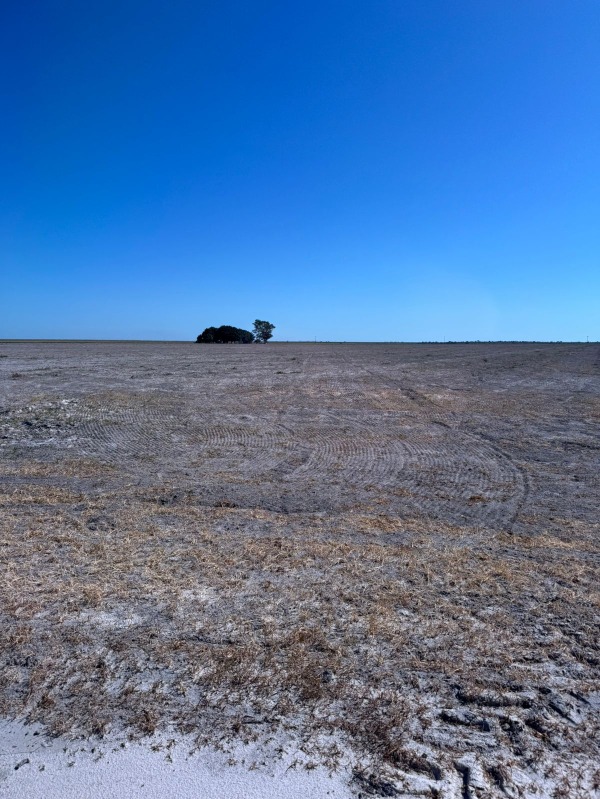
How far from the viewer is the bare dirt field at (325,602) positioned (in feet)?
8.92

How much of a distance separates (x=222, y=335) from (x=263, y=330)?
45.8 feet

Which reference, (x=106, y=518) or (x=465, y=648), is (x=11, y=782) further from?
(x=106, y=518)

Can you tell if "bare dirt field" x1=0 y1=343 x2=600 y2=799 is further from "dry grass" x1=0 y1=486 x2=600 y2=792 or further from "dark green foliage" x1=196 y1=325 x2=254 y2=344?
"dark green foliage" x1=196 y1=325 x2=254 y2=344

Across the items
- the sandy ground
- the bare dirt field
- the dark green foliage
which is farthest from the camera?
the dark green foliage

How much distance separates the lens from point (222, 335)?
97.6m

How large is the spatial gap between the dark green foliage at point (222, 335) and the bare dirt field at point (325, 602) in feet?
292

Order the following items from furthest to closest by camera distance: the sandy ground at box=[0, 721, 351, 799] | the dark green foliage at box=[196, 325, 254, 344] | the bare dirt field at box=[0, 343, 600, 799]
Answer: the dark green foliage at box=[196, 325, 254, 344] < the bare dirt field at box=[0, 343, 600, 799] < the sandy ground at box=[0, 721, 351, 799]

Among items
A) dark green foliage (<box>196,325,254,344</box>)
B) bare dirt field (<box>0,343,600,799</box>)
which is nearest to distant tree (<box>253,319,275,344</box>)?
dark green foliage (<box>196,325,254,344</box>)

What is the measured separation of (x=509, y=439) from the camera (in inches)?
394

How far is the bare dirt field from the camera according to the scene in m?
2.72

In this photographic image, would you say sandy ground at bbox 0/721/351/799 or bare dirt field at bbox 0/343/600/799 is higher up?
bare dirt field at bbox 0/343/600/799

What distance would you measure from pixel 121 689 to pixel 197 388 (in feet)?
49.6

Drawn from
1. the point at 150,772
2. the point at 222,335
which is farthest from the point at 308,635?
the point at 222,335

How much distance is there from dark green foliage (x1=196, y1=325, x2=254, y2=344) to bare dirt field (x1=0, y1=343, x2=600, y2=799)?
292ft
